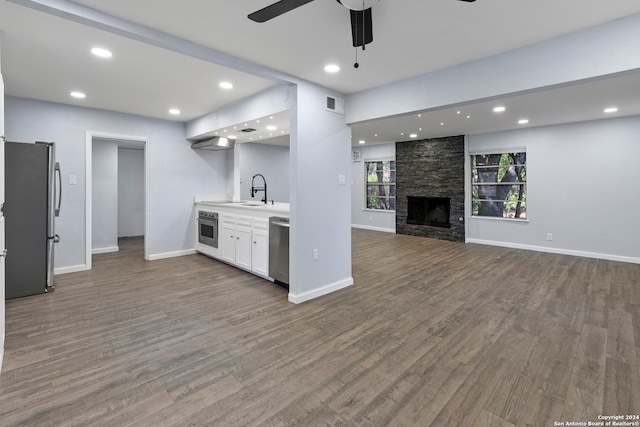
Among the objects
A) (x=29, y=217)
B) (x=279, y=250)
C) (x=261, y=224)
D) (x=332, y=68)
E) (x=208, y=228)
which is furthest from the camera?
(x=208, y=228)

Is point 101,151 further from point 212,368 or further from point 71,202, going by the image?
point 212,368

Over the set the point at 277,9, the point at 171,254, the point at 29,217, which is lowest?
the point at 171,254

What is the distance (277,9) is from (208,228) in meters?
4.58

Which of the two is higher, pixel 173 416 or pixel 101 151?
pixel 101 151

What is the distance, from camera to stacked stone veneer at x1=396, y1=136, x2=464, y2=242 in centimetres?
745

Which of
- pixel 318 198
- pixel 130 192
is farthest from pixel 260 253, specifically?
pixel 130 192

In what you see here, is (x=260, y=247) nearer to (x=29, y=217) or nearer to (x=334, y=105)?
(x=334, y=105)

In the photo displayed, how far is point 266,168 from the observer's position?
8734mm

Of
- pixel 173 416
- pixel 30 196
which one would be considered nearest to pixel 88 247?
pixel 30 196

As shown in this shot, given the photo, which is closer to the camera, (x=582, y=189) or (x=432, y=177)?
(x=582, y=189)

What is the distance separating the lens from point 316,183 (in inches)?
145

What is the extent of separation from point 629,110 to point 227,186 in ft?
23.9

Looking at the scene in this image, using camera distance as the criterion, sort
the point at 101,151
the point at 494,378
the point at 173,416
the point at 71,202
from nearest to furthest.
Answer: the point at 173,416
the point at 494,378
the point at 71,202
the point at 101,151

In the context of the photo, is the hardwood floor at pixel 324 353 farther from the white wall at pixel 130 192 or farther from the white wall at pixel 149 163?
the white wall at pixel 130 192
